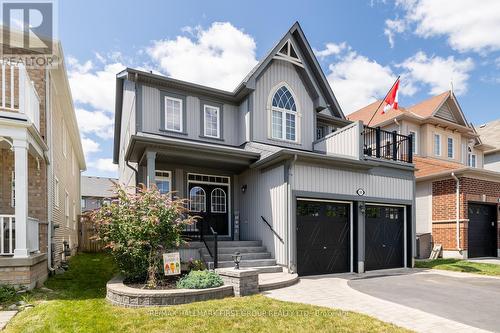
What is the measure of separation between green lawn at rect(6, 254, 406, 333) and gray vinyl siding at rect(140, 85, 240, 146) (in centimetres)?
596

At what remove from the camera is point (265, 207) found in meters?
10.6

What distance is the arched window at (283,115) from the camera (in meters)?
12.9

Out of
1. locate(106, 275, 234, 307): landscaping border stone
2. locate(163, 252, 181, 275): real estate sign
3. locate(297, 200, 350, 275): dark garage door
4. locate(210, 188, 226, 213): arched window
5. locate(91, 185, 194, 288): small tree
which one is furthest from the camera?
locate(210, 188, 226, 213): arched window

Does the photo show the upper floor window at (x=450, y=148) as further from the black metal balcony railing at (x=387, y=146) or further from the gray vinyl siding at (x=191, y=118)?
the gray vinyl siding at (x=191, y=118)

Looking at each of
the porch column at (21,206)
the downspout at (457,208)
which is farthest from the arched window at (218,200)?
the downspout at (457,208)

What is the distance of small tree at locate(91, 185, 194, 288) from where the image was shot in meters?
7.22

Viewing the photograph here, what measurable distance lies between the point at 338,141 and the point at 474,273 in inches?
242

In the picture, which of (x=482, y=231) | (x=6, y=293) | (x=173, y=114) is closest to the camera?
(x=6, y=293)

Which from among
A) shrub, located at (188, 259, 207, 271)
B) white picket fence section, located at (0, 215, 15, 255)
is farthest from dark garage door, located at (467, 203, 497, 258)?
white picket fence section, located at (0, 215, 15, 255)

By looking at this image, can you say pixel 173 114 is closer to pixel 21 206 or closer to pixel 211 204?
pixel 211 204

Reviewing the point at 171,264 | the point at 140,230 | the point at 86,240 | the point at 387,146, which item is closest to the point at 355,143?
the point at 387,146

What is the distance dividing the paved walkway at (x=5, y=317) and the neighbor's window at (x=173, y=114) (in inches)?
274

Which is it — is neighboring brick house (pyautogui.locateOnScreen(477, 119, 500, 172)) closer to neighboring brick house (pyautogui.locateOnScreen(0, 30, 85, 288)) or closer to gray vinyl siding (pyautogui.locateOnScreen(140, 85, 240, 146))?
gray vinyl siding (pyautogui.locateOnScreen(140, 85, 240, 146))

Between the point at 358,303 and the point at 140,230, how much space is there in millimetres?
4741
